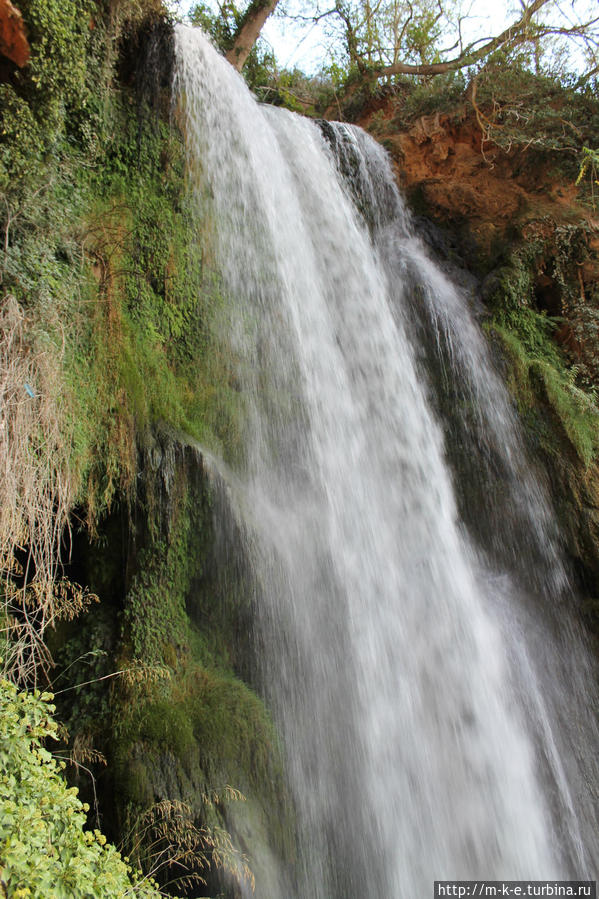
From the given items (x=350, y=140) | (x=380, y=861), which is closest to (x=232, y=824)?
(x=380, y=861)

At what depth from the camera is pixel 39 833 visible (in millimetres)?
2717

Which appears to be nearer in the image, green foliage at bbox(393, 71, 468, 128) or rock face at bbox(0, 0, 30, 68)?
rock face at bbox(0, 0, 30, 68)

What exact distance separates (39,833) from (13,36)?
521 centimetres

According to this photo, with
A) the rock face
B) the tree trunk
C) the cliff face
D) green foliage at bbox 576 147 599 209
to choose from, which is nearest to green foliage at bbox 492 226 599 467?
the cliff face

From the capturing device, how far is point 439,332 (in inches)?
311

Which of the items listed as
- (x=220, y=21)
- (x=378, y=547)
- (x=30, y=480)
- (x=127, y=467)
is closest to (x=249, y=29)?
Answer: (x=220, y=21)

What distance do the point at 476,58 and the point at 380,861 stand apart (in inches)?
479

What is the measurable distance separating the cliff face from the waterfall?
535 mm

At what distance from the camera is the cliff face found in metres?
7.81

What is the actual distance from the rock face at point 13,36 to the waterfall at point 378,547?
2.28 m

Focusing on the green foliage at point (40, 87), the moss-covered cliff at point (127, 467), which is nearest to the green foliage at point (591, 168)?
the moss-covered cliff at point (127, 467)

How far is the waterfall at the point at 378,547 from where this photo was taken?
4621 millimetres

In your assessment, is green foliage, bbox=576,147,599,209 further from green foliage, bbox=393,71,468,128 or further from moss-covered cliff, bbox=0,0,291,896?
moss-covered cliff, bbox=0,0,291,896

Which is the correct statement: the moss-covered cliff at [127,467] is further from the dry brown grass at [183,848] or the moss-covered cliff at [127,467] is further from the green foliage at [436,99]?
the green foliage at [436,99]
